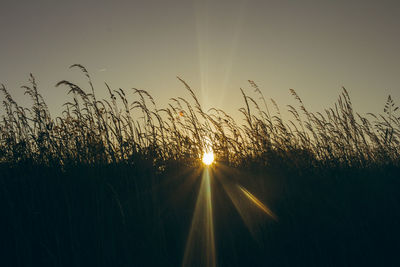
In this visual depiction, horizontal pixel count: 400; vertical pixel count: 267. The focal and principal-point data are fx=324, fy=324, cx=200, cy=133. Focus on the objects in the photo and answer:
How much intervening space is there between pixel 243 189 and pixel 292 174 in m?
0.50

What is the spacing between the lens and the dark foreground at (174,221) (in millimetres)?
1898

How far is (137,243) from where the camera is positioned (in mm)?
1907

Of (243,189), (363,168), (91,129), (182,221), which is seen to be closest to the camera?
(182,221)

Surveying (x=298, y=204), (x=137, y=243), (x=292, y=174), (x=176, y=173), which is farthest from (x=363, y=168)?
(x=137, y=243)

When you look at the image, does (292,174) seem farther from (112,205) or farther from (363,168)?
(112,205)

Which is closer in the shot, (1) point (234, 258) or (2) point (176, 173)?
(1) point (234, 258)

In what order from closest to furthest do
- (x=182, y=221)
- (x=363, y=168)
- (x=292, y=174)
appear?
(x=182, y=221), (x=292, y=174), (x=363, y=168)

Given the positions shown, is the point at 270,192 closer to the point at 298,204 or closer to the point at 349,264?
the point at 298,204

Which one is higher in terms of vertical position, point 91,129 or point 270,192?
point 91,129

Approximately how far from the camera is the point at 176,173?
2.82 m

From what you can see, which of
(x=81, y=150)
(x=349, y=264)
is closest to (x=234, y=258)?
(x=349, y=264)

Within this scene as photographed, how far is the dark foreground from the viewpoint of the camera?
190 cm

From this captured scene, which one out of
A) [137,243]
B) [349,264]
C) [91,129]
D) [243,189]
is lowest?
[349,264]

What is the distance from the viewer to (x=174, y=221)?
2236 millimetres
